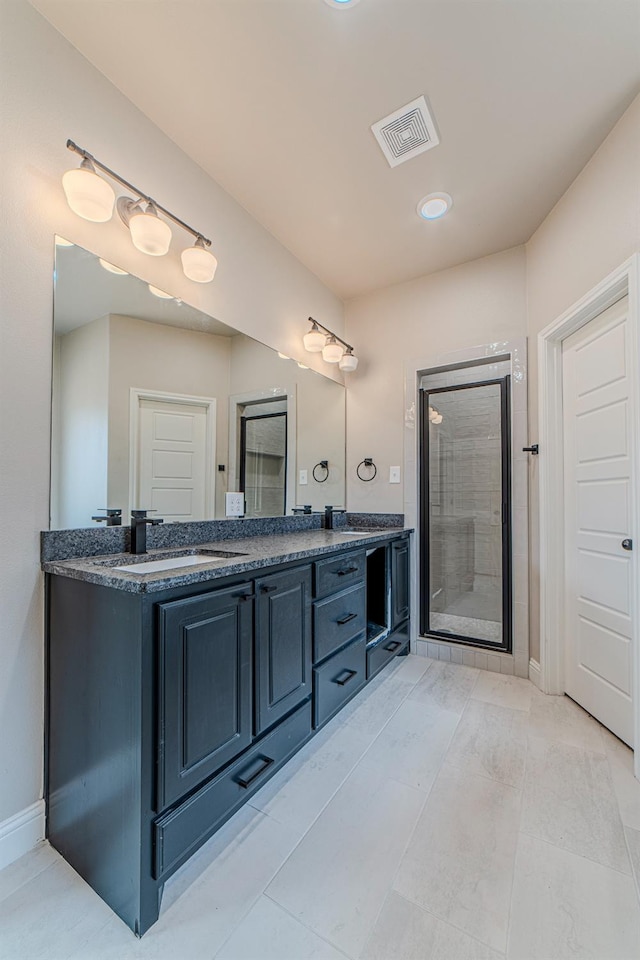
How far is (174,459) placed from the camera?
1.87m

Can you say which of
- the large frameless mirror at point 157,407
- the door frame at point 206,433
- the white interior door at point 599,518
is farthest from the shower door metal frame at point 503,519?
the door frame at point 206,433

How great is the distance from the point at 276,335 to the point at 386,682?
2.29 meters

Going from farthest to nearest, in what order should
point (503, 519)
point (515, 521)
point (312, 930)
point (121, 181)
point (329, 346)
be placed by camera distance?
point (329, 346)
point (503, 519)
point (515, 521)
point (121, 181)
point (312, 930)

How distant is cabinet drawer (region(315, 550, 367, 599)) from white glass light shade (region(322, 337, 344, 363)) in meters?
1.54

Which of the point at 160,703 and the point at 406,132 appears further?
the point at 406,132

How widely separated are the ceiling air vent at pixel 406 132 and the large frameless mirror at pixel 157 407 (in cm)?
114

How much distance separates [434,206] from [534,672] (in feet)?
9.19

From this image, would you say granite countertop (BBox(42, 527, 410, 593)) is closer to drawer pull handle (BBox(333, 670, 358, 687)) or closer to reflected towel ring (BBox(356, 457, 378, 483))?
drawer pull handle (BBox(333, 670, 358, 687))

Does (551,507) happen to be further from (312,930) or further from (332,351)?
(312,930)

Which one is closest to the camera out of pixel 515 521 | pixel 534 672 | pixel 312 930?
pixel 312 930

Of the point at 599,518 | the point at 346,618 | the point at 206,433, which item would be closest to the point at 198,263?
the point at 206,433

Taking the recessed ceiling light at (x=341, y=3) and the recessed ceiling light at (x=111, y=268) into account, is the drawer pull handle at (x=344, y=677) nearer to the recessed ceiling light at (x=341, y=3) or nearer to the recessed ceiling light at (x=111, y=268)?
the recessed ceiling light at (x=111, y=268)

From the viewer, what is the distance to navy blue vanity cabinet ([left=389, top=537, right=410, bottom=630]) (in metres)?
2.54

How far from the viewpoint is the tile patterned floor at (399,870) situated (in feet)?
3.24
